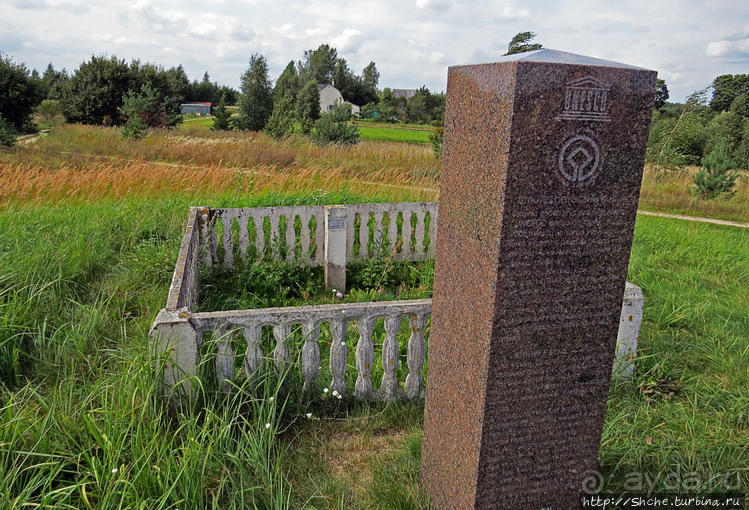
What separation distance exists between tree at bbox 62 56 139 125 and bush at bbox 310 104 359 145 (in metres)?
18.6

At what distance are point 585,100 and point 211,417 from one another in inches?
94.9

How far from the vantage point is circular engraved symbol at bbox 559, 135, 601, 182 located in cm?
197

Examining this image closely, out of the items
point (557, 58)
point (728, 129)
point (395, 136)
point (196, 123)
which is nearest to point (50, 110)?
point (196, 123)

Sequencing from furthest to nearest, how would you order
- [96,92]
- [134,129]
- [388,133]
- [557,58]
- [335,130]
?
[388,133] → [96,92] → [134,129] → [335,130] → [557,58]

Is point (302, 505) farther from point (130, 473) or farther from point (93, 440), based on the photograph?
point (93, 440)

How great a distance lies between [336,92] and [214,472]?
58004 millimetres

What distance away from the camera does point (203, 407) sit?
125 inches

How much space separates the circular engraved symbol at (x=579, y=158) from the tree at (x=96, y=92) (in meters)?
32.8

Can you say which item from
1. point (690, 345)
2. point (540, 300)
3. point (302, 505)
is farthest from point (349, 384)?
point (690, 345)

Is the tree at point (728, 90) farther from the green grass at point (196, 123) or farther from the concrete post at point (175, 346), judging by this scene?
the concrete post at point (175, 346)

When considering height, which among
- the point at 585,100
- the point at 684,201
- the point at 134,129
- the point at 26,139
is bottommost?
the point at 684,201

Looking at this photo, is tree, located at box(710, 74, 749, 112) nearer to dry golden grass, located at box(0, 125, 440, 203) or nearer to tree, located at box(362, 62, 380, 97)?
dry golden grass, located at box(0, 125, 440, 203)

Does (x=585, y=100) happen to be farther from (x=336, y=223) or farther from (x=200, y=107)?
(x=200, y=107)

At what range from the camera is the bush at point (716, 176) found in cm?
1230
